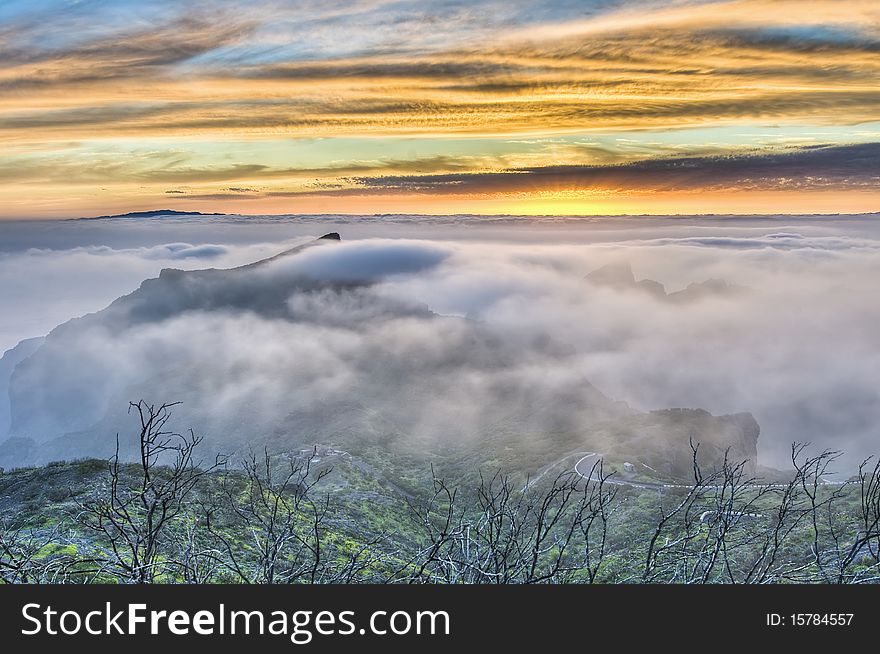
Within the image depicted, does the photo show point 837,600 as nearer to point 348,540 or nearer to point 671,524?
point 348,540

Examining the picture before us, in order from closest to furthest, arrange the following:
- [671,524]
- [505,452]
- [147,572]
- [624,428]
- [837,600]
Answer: [837,600] → [147,572] → [671,524] → [624,428] → [505,452]

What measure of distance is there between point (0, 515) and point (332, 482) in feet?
261

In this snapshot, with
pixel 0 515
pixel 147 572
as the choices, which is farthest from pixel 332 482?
pixel 147 572

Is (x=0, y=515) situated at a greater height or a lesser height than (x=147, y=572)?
greater

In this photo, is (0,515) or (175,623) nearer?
(175,623)

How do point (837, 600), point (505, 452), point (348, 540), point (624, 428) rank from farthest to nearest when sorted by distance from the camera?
point (505, 452) → point (624, 428) → point (348, 540) → point (837, 600)

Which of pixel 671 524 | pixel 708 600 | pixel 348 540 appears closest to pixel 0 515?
pixel 348 540

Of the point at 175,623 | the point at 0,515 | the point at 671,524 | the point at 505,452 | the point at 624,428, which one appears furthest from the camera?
the point at 505,452

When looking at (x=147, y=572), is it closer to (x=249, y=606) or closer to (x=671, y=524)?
(x=249, y=606)

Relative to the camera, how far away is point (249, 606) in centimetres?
873

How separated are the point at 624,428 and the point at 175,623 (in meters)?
169

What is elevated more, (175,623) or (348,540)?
(348,540)

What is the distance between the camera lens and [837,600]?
30.1ft

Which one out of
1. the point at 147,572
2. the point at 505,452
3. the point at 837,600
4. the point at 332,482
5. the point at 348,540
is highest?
the point at 505,452
